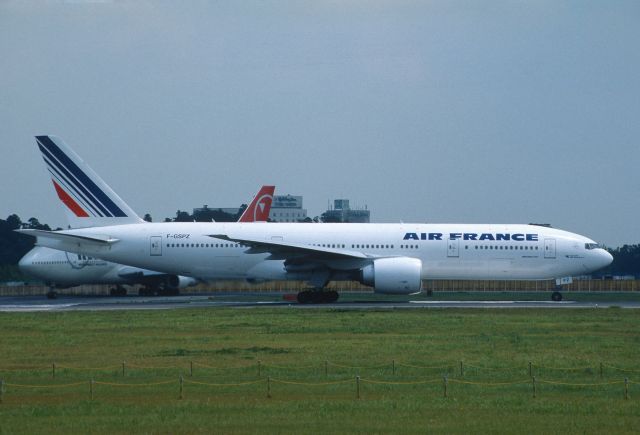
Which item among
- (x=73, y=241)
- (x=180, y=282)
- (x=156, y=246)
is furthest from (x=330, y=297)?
(x=180, y=282)

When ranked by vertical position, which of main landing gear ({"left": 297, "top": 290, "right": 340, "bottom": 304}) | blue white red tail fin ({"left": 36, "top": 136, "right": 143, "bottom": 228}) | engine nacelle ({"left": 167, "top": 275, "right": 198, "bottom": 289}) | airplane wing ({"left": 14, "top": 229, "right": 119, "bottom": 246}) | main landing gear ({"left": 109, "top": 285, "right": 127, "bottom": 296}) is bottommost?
main landing gear ({"left": 297, "top": 290, "right": 340, "bottom": 304})

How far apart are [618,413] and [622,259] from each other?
164741mm

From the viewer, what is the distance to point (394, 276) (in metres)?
53.3

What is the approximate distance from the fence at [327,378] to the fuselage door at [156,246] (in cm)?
2823

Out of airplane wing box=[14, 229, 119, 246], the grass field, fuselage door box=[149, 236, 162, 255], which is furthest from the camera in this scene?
fuselage door box=[149, 236, 162, 255]

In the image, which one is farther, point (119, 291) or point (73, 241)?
point (119, 291)

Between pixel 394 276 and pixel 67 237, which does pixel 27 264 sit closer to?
pixel 67 237

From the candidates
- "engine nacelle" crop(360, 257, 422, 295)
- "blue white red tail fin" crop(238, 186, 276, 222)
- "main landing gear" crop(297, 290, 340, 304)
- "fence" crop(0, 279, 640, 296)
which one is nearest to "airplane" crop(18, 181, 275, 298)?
"fence" crop(0, 279, 640, 296)

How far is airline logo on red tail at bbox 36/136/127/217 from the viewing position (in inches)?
2383

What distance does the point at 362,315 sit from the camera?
154 feet

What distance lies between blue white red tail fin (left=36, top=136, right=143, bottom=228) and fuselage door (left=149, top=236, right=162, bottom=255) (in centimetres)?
337

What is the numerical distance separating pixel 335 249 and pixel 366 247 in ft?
5.65

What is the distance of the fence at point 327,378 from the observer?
24.8 meters

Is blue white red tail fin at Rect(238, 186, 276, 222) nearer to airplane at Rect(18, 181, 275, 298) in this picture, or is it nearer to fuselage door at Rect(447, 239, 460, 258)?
airplane at Rect(18, 181, 275, 298)
